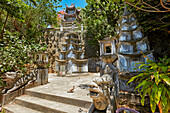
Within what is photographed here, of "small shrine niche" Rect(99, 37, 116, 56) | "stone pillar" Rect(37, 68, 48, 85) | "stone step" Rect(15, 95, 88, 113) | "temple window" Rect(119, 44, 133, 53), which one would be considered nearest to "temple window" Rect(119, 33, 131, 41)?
"temple window" Rect(119, 44, 133, 53)

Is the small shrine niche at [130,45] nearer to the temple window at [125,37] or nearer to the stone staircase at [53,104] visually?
the temple window at [125,37]

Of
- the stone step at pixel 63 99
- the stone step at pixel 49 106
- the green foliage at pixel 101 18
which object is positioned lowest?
the stone step at pixel 49 106

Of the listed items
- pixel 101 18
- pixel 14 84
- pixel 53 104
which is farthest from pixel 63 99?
pixel 101 18

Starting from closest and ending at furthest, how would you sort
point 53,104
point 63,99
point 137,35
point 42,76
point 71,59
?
point 53,104, point 63,99, point 42,76, point 137,35, point 71,59

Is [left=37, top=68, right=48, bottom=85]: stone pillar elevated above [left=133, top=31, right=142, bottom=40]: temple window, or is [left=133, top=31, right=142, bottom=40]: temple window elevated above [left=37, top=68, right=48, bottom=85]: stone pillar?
[left=133, top=31, right=142, bottom=40]: temple window

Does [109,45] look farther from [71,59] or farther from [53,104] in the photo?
[53,104]

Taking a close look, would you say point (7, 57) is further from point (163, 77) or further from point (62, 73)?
point (62, 73)

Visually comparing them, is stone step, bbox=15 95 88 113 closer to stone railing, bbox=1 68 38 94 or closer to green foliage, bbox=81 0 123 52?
stone railing, bbox=1 68 38 94

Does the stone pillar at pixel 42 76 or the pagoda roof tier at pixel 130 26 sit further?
the pagoda roof tier at pixel 130 26

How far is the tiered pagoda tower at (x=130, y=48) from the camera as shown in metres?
5.15

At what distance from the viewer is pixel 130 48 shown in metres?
5.90

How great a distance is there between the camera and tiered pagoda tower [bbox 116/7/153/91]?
16.9 ft

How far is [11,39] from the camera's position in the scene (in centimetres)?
451

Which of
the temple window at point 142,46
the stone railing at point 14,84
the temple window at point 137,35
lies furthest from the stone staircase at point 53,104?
the temple window at point 137,35
